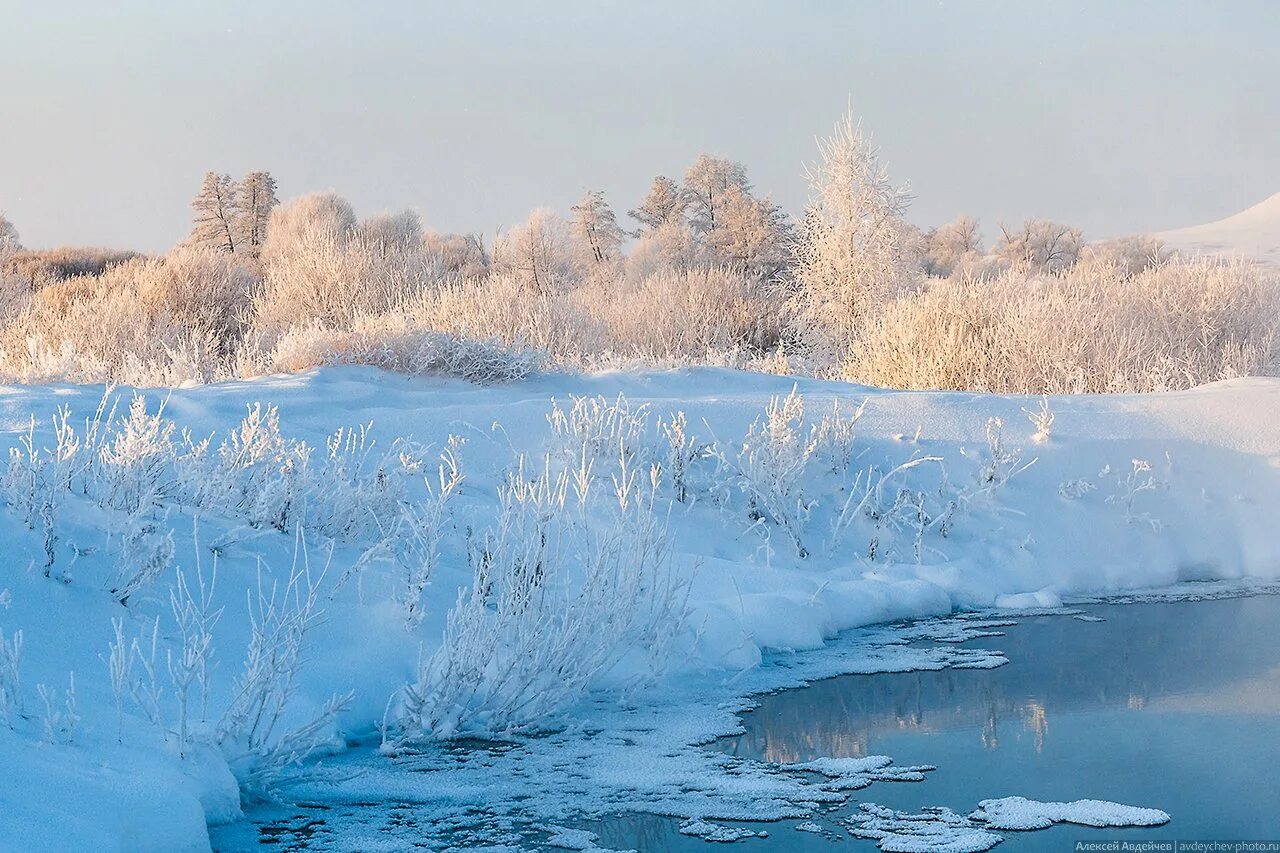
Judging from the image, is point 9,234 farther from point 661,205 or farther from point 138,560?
point 138,560

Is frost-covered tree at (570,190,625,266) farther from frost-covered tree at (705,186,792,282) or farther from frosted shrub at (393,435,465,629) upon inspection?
frosted shrub at (393,435,465,629)

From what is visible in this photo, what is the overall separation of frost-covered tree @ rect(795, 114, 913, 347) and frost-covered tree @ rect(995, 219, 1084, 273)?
85.1 ft

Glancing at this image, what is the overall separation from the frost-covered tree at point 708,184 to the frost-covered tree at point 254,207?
38.3 ft

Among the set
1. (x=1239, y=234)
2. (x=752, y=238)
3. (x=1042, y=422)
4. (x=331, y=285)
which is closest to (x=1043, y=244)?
(x=752, y=238)

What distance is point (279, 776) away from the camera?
13.6 ft

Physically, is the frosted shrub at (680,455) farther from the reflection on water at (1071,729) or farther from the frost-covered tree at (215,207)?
the frost-covered tree at (215,207)

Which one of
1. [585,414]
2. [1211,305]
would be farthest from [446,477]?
[1211,305]

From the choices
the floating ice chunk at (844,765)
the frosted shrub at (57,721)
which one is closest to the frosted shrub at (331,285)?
the floating ice chunk at (844,765)

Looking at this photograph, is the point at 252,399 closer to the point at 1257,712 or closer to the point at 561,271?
the point at 1257,712

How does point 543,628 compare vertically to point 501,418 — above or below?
below

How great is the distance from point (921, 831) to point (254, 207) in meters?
36.3

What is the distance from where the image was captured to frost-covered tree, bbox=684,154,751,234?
3809 cm

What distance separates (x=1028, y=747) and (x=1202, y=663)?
1.53 meters

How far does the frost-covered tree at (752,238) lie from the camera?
31.3 metres
